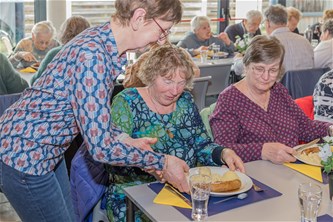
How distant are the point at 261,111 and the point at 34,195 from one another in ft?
4.42

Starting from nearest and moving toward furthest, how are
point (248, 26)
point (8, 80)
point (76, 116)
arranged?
point (76, 116)
point (8, 80)
point (248, 26)

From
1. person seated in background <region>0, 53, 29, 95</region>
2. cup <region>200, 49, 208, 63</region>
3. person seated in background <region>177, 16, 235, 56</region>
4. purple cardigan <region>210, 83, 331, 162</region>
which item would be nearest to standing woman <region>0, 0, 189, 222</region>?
purple cardigan <region>210, 83, 331, 162</region>

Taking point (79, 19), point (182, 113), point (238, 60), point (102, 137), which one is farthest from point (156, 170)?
point (238, 60)

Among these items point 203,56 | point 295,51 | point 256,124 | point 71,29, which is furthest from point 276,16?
point 256,124

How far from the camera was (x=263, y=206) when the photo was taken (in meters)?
1.79

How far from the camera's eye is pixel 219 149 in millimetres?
2215

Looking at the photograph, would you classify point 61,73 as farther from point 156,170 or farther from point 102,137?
point 156,170

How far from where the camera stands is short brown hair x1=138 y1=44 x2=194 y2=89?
2.29 metres

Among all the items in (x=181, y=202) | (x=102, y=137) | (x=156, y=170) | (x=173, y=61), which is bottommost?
(x=181, y=202)

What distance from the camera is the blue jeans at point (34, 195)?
1.71 metres

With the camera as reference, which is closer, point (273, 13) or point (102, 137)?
point (102, 137)

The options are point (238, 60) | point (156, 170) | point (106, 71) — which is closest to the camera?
point (106, 71)

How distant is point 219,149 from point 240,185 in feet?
1.13

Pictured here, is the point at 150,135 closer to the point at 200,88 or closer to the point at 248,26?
the point at 200,88
